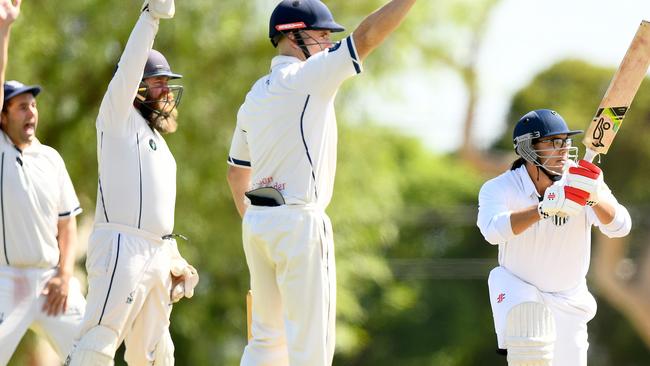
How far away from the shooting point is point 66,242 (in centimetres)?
835

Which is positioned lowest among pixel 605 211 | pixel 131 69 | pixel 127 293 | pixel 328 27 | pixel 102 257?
pixel 127 293

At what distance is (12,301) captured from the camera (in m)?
8.03

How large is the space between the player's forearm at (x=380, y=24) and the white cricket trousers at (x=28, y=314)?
103 inches

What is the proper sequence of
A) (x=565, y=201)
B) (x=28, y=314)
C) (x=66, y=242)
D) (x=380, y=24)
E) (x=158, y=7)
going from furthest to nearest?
(x=66, y=242)
(x=28, y=314)
(x=158, y=7)
(x=565, y=201)
(x=380, y=24)

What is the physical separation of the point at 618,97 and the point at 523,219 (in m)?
0.82

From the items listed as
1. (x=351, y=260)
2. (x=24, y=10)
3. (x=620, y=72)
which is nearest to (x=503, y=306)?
Answer: (x=620, y=72)

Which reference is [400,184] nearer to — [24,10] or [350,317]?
[350,317]

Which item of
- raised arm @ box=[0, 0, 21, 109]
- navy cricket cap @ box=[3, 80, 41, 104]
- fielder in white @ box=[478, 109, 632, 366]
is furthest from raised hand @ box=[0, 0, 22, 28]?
fielder in white @ box=[478, 109, 632, 366]

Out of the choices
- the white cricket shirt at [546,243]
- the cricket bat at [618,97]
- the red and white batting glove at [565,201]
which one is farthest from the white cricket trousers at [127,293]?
the cricket bat at [618,97]

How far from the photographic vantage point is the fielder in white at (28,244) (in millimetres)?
8062

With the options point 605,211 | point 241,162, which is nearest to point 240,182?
point 241,162

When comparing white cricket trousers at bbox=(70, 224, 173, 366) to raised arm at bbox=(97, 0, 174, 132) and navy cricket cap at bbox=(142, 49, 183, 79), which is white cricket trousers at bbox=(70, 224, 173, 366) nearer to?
raised arm at bbox=(97, 0, 174, 132)

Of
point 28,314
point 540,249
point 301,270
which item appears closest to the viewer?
point 301,270

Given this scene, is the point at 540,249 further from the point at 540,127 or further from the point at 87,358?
the point at 87,358
